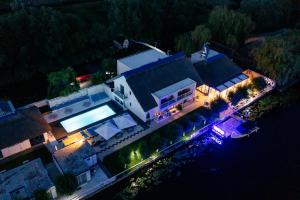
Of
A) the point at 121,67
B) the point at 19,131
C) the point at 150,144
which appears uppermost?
the point at 121,67

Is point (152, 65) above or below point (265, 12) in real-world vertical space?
below

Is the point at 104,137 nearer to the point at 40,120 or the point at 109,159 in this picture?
the point at 109,159

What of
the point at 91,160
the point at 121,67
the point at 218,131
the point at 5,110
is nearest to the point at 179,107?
the point at 218,131

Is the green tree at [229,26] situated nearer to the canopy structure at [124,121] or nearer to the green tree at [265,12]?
the green tree at [265,12]

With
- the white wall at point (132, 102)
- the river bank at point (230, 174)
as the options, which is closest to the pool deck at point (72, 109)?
the white wall at point (132, 102)

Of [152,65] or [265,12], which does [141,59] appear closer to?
[152,65]

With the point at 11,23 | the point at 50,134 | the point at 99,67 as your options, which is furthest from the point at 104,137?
the point at 11,23

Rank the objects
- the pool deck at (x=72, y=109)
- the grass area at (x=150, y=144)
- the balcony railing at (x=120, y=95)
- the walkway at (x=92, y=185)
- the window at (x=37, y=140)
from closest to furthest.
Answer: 1. the walkway at (x=92, y=185)
2. the grass area at (x=150, y=144)
3. the window at (x=37, y=140)
4. the pool deck at (x=72, y=109)
5. the balcony railing at (x=120, y=95)
